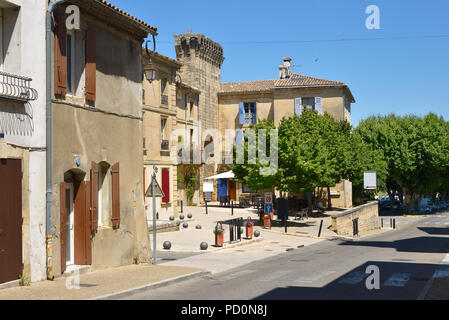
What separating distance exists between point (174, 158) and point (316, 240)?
42.8 feet

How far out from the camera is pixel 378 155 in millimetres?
53031

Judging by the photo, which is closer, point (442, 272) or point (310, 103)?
point (442, 272)

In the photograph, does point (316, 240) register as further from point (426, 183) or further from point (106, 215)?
point (426, 183)

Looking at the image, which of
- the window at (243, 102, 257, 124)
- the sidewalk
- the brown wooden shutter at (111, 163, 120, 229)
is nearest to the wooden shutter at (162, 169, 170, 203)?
the window at (243, 102, 257, 124)

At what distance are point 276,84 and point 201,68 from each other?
288 inches

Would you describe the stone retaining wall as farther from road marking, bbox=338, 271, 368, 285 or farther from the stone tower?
road marking, bbox=338, 271, 368, 285

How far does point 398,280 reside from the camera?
12719 millimetres

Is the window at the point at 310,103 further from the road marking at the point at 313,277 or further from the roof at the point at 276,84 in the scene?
the road marking at the point at 313,277

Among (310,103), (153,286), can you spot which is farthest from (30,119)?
(310,103)

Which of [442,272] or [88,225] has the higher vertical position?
[88,225]

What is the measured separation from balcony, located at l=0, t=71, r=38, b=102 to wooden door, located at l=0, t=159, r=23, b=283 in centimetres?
129

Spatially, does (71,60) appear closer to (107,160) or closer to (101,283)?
(107,160)

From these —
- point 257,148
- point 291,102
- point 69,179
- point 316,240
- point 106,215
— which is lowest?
point 316,240
